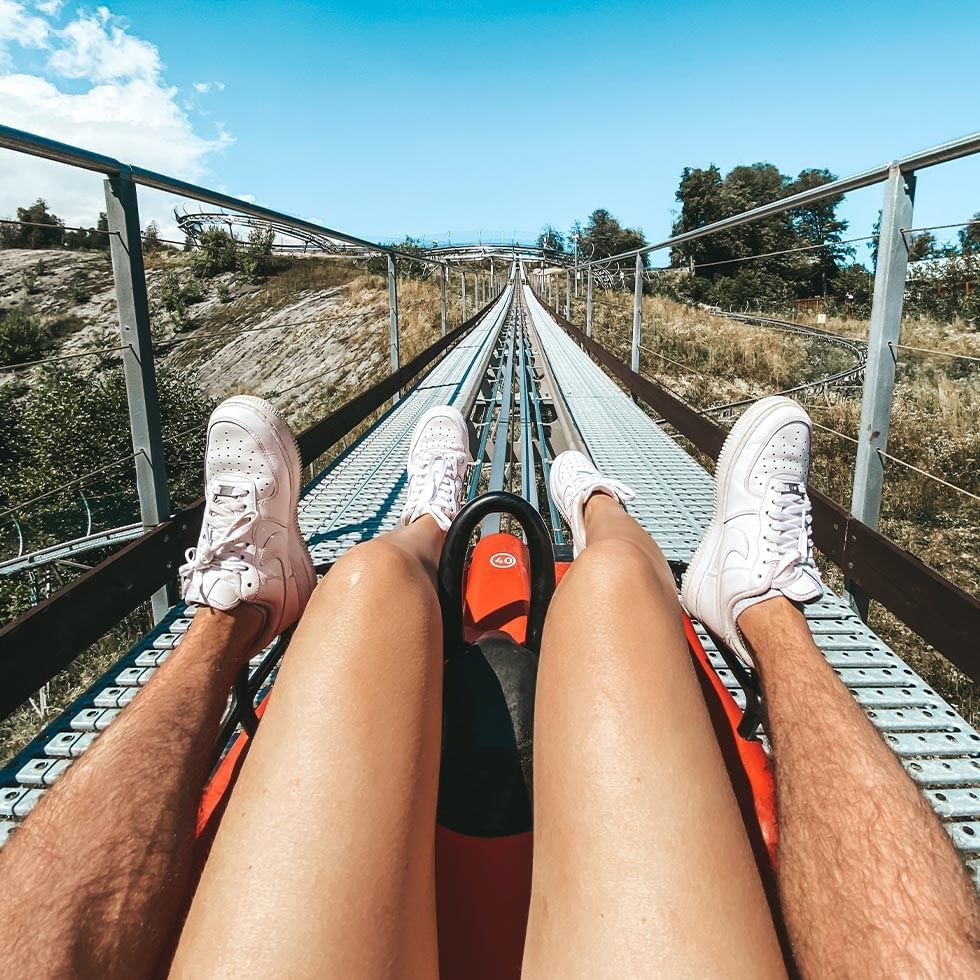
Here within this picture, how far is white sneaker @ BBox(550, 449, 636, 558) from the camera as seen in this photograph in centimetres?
149

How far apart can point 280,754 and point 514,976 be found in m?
0.35

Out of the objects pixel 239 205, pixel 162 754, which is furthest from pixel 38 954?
pixel 239 205

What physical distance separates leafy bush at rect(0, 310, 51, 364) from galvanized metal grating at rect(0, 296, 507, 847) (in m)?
13.8

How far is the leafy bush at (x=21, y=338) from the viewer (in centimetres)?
1443

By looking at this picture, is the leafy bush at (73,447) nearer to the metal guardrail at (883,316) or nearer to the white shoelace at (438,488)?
the white shoelace at (438,488)

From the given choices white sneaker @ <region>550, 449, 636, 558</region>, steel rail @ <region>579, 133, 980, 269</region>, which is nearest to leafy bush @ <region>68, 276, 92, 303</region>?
steel rail @ <region>579, 133, 980, 269</region>

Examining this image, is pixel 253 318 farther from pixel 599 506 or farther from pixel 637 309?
pixel 599 506

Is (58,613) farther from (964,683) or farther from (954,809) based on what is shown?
→ (964,683)

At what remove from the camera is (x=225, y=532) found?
4.04 feet

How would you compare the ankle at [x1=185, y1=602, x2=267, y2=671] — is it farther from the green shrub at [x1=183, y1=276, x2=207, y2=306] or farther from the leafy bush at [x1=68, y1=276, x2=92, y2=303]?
the leafy bush at [x1=68, y1=276, x2=92, y2=303]

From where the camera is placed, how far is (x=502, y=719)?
2.78 ft

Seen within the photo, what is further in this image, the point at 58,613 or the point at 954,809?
the point at 58,613

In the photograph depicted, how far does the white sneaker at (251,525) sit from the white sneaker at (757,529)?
0.81m

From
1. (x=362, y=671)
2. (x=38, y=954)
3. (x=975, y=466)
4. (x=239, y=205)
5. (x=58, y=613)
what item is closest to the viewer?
(x=38, y=954)
